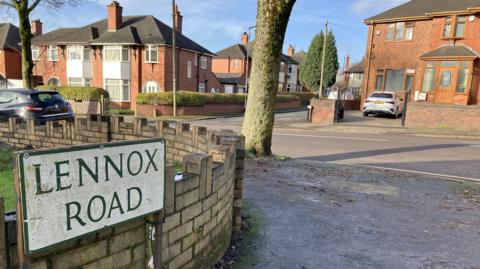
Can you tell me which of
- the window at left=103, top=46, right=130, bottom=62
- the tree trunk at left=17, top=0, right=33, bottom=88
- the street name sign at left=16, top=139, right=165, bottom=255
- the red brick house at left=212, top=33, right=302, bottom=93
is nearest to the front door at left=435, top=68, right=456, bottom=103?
the street name sign at left=16, top=139, right=165, bottom=255

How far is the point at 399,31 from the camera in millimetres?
24844

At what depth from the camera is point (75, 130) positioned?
658cm

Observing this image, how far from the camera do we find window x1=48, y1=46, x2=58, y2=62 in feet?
109

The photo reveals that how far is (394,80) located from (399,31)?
3650 millimetres

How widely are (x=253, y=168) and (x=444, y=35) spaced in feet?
71.7

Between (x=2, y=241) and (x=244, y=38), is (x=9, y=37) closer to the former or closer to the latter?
(x=244, y=38)

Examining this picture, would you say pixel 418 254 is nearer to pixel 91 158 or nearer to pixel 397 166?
pixel 91 158

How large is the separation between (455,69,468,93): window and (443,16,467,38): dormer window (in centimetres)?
261

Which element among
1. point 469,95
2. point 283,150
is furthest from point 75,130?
point 469,95

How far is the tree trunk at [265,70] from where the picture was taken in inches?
293

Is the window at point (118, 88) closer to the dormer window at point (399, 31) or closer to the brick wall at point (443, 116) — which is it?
the dormer window at point (399, 31)

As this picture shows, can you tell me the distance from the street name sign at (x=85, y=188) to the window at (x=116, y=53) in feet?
100

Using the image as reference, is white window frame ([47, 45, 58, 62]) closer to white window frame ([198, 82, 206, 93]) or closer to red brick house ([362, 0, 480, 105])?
white window frame ([198, 82, 206, 93])

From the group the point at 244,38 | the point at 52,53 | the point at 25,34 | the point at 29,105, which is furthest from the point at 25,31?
the point at 244,38
